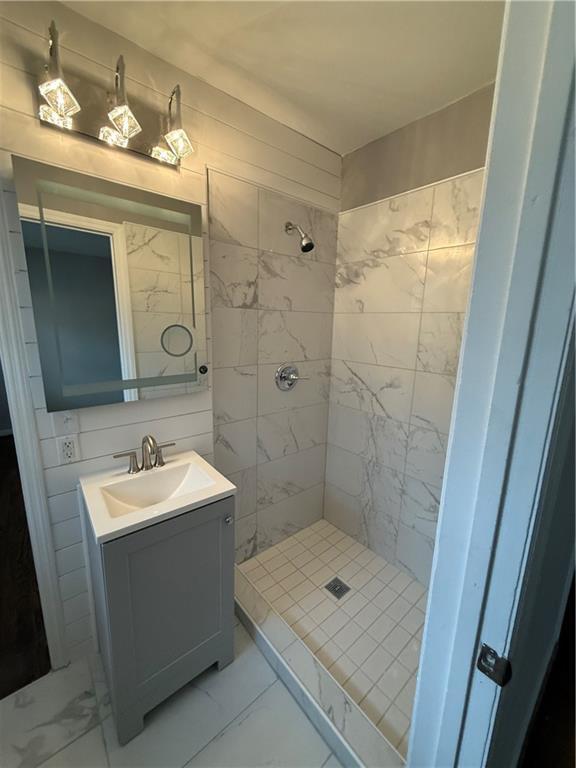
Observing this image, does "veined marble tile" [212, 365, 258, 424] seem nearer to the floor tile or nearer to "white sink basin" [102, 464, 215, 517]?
"white sink basin" [102, 464, 215, 517]

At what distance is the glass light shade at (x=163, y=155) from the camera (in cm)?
133

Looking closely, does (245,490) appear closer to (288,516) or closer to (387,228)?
(288,516)

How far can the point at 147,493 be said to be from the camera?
4.71 feet

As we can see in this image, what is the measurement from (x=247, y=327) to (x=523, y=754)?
1806 mm

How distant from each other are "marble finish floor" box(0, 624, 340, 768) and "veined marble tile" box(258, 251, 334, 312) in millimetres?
1844

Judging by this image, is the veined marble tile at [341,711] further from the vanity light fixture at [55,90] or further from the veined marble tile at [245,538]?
the vanity light fixture at [55,90]

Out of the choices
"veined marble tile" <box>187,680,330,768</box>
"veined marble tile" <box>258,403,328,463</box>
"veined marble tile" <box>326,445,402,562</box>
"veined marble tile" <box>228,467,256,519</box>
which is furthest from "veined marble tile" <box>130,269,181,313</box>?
"veined marble tile" <box>187,680,330,768</box>

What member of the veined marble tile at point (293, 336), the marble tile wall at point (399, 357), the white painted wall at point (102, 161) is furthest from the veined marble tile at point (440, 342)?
→ the white painted wall at point (102, 161)

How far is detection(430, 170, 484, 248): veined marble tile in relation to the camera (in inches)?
59.7

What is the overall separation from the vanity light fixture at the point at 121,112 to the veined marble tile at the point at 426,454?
6.21ft

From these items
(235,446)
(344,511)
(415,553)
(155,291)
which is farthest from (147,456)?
(415,553)

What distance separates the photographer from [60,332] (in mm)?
1220

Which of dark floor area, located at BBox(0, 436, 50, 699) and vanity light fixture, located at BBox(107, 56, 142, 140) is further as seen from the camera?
dark floor area, located at BBox(0, 436, 50, 699)

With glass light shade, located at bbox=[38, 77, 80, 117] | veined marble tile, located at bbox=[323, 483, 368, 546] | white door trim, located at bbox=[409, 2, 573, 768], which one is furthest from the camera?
veined marble tile, located at bbox=[323, 483, 368, 546]
